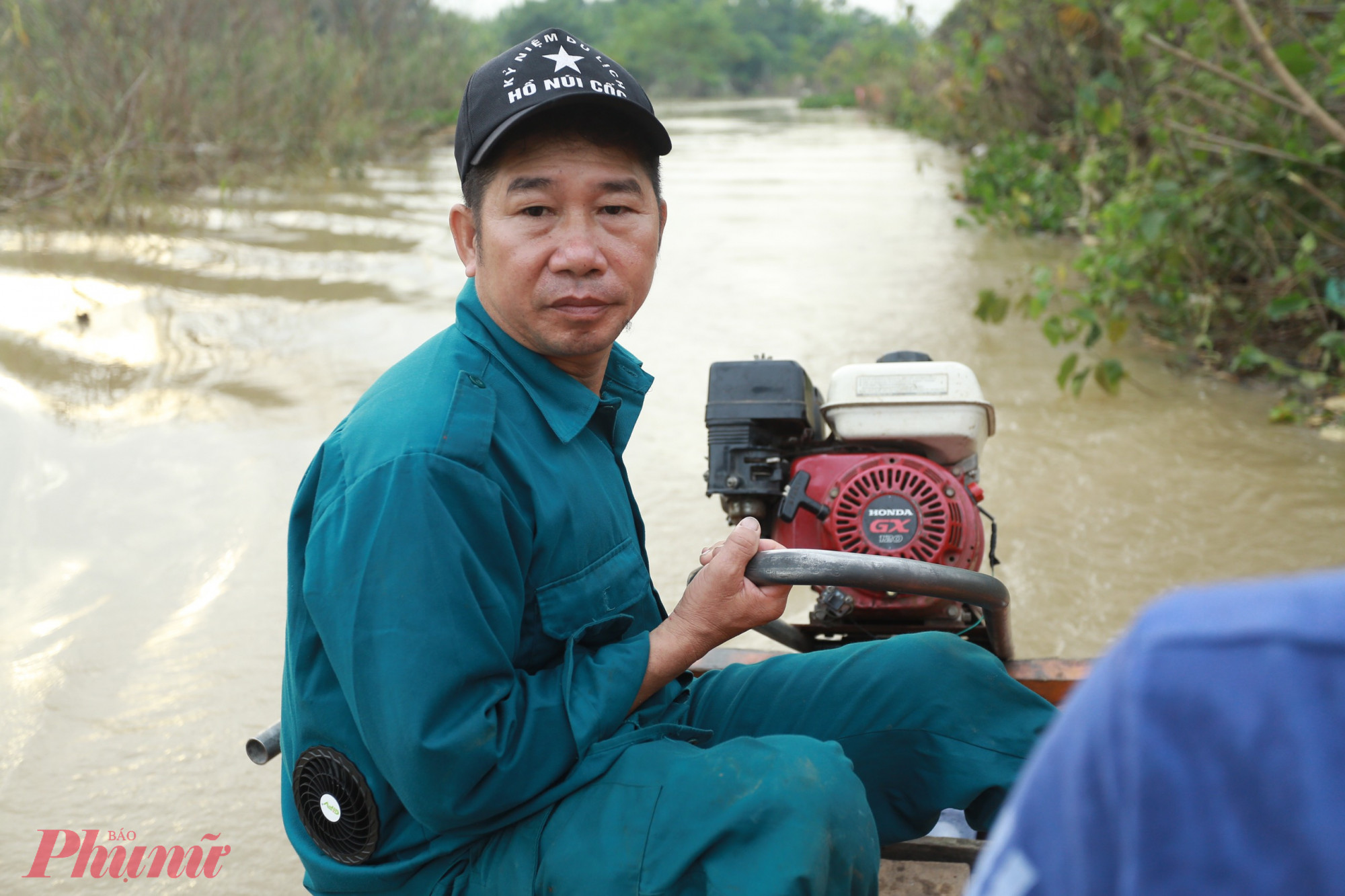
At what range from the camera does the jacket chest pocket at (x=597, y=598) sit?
1327 millimetres

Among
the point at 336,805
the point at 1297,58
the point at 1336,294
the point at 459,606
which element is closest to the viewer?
the point at 459,606

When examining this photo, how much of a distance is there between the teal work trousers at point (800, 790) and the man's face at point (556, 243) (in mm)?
560

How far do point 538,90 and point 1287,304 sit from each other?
389 cm

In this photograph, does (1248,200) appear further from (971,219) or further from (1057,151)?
(971,219)

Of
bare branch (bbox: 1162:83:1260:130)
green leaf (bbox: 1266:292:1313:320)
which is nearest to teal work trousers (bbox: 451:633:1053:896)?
bare branch (bbox: 1162:83:1260:130)

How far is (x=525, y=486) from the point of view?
1285 millimetres

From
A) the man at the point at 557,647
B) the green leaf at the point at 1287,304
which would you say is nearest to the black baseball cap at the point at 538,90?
the man at the point at 557,647

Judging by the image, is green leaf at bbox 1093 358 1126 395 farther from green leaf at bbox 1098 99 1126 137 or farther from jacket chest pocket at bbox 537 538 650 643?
jacket chest pocket at bbox 537 538 650 643

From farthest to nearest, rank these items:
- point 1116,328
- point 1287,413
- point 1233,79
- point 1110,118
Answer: point 1110,118 < point 1116,328 < point 1287,413 < point 1233,79

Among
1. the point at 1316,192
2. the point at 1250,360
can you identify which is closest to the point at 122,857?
the point at 1316,192

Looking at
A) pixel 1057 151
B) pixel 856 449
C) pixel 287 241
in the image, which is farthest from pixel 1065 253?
pixel 856 449

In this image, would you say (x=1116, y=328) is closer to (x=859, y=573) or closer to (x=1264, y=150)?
(x=1264, y=150)

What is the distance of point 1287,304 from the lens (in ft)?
14.0

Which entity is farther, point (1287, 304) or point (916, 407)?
point (1287, 304)
